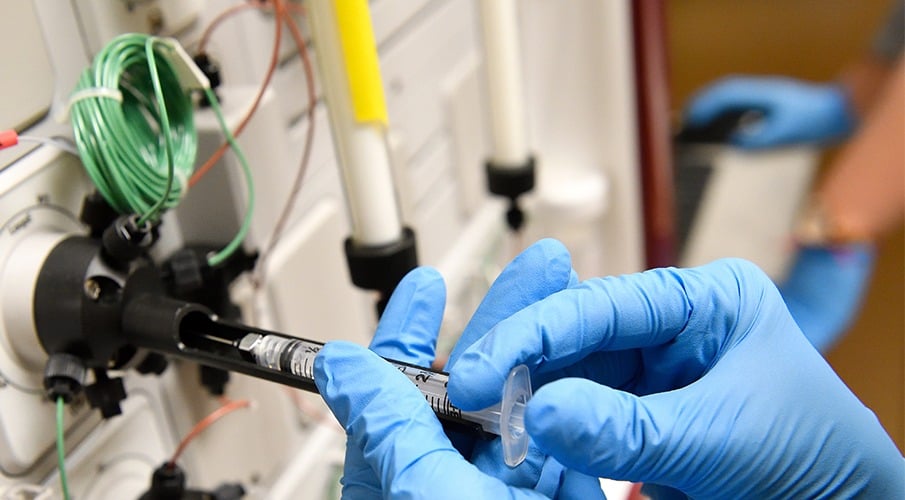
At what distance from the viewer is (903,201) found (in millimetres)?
1509

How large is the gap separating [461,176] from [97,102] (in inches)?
29.8

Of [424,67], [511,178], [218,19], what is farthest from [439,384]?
[424,67]

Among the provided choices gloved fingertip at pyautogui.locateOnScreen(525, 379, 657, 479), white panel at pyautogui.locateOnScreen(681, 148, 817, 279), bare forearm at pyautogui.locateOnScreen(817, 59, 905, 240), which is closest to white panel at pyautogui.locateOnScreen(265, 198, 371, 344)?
gloved fingertip at pyautogui.locateOnScreen(525, 379, 657, 479)

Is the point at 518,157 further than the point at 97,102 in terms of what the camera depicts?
Yes

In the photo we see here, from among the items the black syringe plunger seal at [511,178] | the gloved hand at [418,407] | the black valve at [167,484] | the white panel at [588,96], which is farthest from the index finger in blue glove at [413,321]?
the white panel at [588,96]

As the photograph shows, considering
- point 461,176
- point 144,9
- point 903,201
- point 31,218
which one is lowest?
point 903,201

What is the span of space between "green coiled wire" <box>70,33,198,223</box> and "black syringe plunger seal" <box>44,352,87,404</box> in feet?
0.37

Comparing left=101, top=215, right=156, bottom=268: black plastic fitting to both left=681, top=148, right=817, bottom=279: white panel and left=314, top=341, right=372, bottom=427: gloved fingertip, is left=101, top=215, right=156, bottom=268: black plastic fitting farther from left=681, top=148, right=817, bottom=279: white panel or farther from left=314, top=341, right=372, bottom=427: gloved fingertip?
left=681, top=148, right=817, bottom=279: white panel

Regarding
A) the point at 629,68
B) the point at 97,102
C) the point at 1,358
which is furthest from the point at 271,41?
the point at 629,68

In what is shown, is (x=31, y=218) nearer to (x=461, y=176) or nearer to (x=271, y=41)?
(x=271, y=41)

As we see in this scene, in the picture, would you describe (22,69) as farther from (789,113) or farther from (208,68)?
(789,113)

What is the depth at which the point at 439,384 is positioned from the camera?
0.49 metres

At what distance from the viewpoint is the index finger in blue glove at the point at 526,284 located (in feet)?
1.74

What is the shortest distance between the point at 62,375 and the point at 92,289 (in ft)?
0.21
